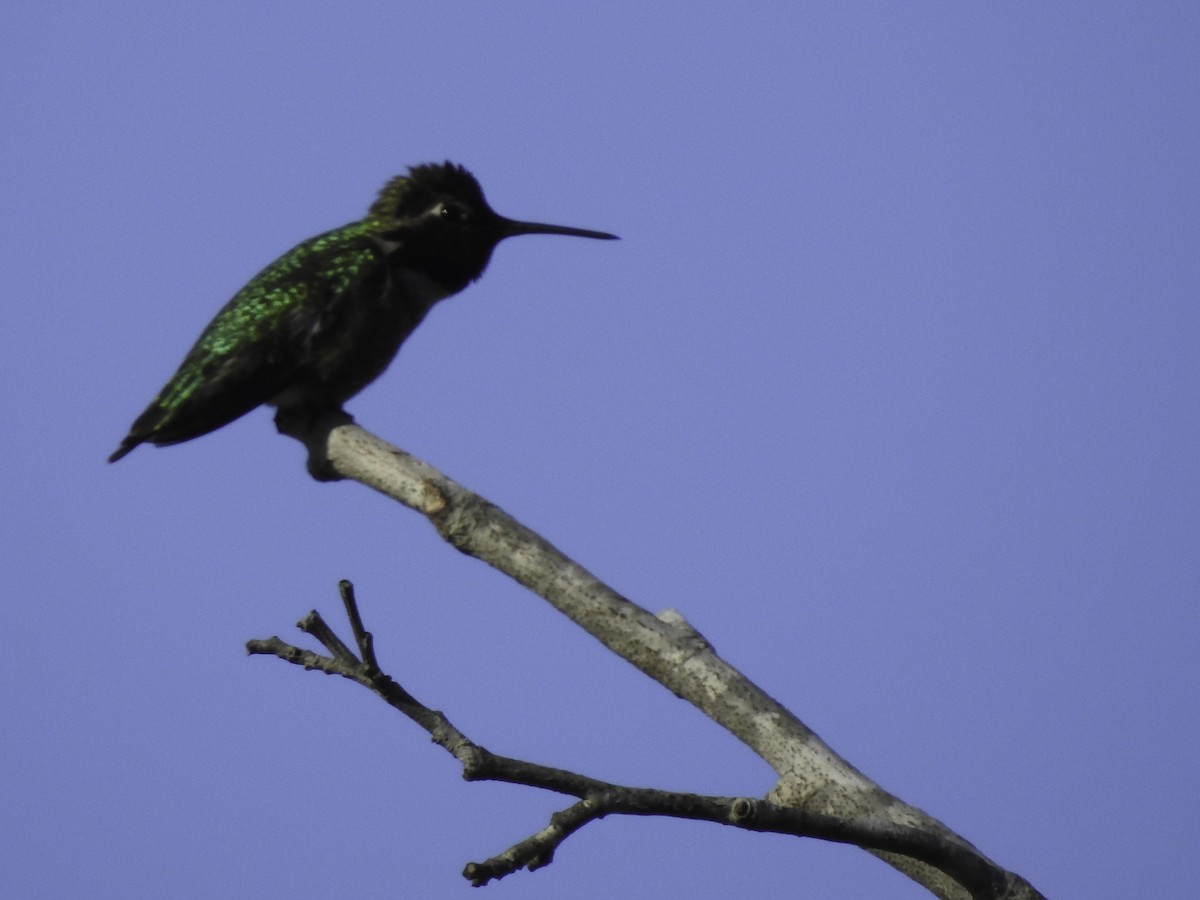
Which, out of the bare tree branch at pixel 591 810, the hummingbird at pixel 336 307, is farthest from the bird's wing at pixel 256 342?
the bare tree branch at pixel 591 810

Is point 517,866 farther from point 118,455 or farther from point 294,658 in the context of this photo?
point 118,455

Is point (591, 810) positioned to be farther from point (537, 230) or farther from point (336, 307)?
point (537, 230)

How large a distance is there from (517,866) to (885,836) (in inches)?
35.9

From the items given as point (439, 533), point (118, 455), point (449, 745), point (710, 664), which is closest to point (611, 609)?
point (710, 664)

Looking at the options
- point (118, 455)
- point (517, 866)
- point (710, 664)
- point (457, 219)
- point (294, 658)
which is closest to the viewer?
point (517, 866)

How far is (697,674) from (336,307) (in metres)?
4.12

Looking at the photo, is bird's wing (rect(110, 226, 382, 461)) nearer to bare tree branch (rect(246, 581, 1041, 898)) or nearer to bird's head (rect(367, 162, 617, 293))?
bird's head (rect(367, 162, 617, 293))

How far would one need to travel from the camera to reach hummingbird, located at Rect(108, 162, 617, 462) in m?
7.73

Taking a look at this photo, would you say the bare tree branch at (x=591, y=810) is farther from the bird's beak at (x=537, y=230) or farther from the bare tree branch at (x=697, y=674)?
the bird's beak at (x=537, y=230)

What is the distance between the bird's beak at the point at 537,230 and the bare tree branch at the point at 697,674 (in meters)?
3.91

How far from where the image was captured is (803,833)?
11.8 feet

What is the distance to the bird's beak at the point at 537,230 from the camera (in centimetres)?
895

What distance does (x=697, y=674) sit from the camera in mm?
4633

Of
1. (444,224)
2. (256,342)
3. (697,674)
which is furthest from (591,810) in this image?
(444,224)
